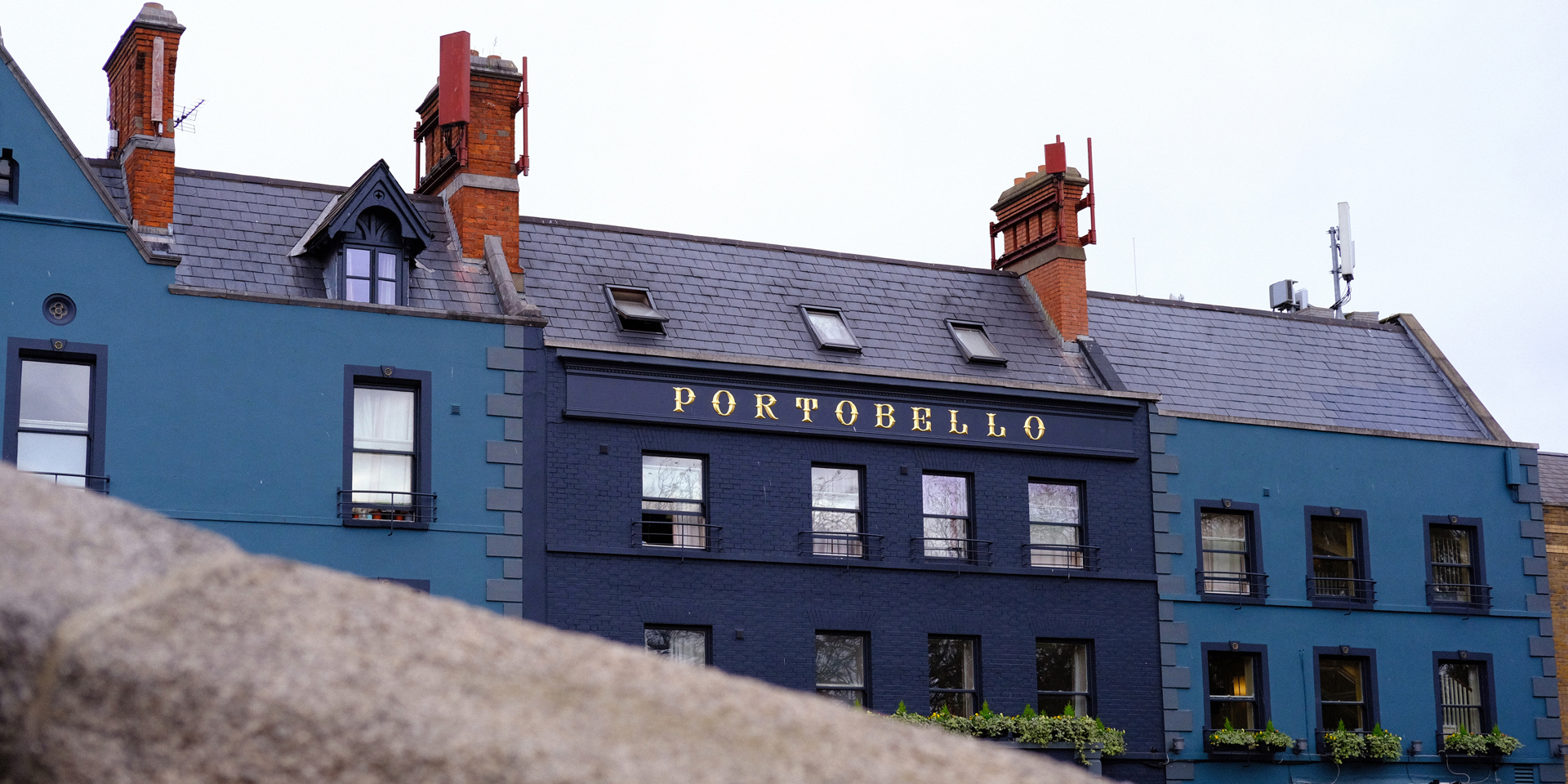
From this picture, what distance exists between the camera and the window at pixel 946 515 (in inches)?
1074

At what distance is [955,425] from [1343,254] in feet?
58.3

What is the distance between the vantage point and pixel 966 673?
27.0 meters

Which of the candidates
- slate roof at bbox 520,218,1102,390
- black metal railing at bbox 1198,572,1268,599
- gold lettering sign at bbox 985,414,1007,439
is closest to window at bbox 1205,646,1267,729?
black metal railing at bbox 1198,572,1268,599

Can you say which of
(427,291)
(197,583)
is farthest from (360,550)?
(197,583)

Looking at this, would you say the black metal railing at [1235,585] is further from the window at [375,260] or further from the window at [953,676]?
the window at [375,260]

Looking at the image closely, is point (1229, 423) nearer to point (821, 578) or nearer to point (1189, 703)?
point (1189, 703)

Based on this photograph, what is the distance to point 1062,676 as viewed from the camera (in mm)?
27766

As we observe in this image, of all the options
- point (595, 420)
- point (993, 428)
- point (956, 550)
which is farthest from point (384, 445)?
point (993, 428)

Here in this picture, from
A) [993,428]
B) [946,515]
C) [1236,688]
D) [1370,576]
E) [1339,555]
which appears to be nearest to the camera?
[946,515]

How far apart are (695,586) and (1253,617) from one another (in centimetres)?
981

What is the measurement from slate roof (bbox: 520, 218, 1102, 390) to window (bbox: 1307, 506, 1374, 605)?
188 inches

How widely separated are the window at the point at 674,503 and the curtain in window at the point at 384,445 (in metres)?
3.45

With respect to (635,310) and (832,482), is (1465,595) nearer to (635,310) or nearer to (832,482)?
(832,482)

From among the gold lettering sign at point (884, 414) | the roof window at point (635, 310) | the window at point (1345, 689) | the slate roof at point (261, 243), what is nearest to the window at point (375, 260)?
the slate roof at point (261, 243)
